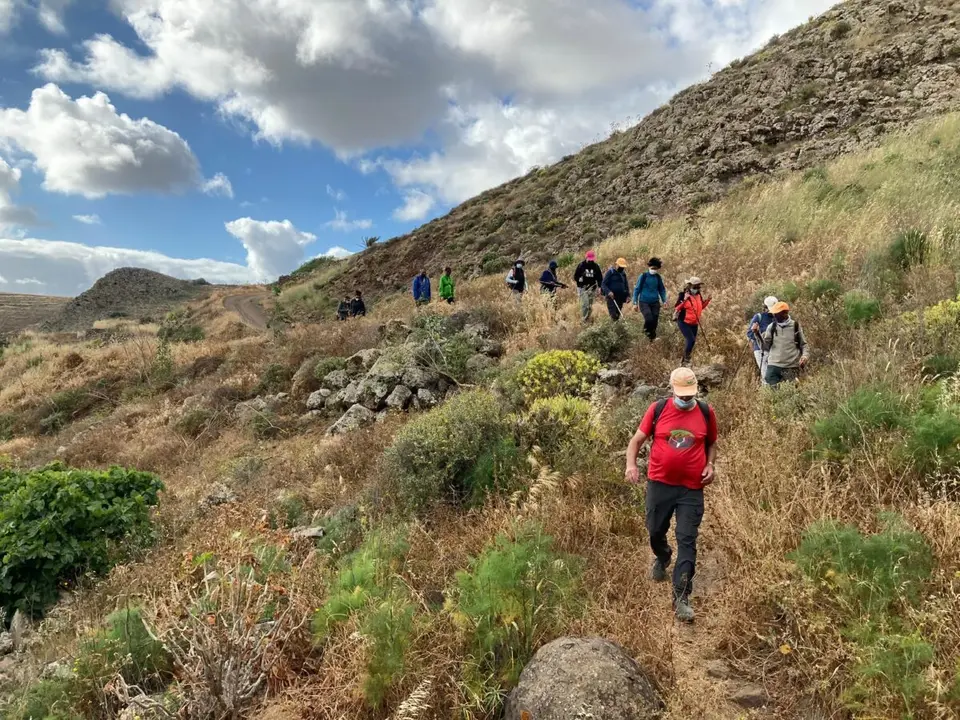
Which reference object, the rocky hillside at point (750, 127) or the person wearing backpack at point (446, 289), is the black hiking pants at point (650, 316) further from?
the rocky hillside at point (750, 127)

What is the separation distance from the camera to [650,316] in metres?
8.35

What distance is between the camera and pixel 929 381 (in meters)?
4.52

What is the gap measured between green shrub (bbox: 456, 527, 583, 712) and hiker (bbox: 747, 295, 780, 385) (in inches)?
135

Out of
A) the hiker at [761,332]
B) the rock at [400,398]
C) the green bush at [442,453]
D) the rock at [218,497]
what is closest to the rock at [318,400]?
the rock at [400,398]

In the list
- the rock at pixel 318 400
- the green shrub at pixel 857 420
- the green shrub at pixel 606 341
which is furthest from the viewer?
the rock at pixel 318 400

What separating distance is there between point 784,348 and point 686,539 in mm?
2985

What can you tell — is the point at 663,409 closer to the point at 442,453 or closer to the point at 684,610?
the point at 684,610

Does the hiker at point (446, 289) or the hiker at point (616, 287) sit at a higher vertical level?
the hiker at point (446, 289)

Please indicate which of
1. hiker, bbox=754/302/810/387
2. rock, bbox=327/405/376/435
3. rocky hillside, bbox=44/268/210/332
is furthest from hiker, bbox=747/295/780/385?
rocky hillside, bbox=44/268/210/332

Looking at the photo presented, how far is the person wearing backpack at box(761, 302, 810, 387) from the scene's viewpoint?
5.71m

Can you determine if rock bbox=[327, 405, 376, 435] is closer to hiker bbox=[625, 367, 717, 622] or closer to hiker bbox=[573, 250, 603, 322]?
hiker bbox=[573, 250, 603, 322]

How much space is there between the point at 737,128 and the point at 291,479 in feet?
70.1

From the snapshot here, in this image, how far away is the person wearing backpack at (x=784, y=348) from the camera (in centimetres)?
571

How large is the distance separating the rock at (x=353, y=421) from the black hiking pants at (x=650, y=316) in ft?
14.8
